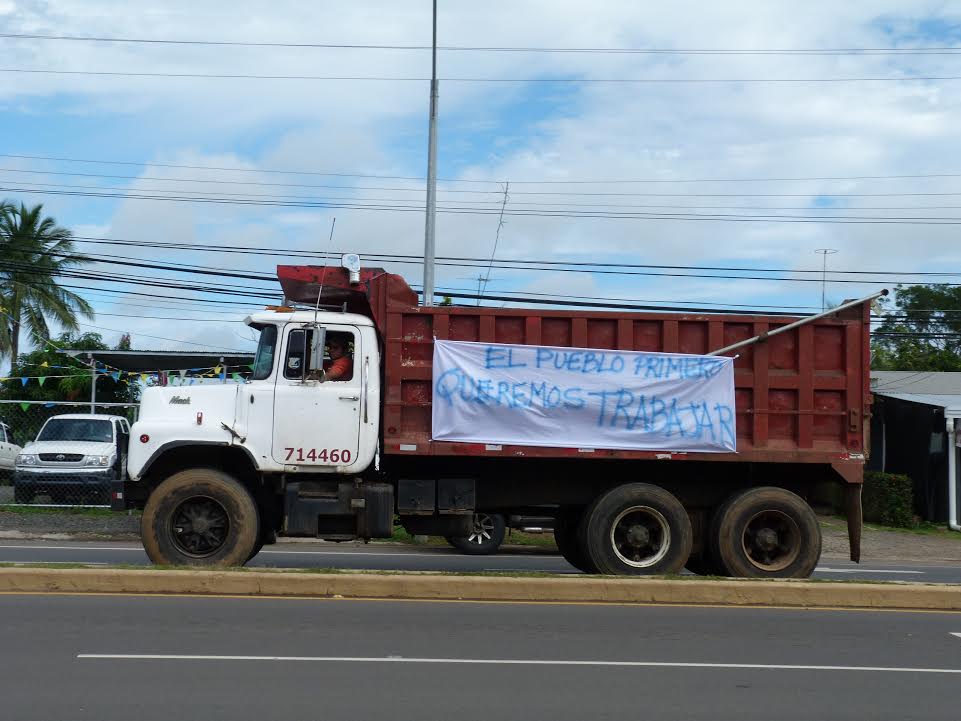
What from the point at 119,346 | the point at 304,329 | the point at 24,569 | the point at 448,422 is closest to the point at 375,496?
the point at 448,422

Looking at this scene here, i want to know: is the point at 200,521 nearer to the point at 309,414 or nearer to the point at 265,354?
the point at 309,414

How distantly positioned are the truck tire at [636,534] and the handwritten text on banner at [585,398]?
21.4 inches

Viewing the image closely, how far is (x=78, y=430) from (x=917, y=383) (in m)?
23.8

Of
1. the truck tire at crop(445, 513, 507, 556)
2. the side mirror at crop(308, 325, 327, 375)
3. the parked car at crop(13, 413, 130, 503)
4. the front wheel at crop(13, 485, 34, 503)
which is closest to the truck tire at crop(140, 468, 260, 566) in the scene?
the side mirror at crop(308, 325, 327, 375)

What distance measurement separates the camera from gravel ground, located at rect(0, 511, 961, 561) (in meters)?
18.0

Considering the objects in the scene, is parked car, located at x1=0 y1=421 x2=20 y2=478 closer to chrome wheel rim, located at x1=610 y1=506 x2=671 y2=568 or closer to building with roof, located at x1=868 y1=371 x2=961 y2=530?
chrome wheel rim, located at x1=610 y1=506 x2=671 y2=568

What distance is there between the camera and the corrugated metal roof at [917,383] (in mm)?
31689

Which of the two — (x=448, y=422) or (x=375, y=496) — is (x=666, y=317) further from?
(x=375, y=496)

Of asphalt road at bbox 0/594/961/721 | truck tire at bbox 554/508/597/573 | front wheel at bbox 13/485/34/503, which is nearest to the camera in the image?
asphalt road at bbox 0/594/961/721

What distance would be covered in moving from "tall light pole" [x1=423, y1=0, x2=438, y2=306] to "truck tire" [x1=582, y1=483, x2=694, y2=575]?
330 inches

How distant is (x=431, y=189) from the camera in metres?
20.6

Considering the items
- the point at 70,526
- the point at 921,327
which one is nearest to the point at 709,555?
the point at 70,526

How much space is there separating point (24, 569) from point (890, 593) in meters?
7.94

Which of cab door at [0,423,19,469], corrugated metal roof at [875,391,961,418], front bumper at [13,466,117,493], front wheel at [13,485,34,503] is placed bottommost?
front wheel at [13,485,34,503]
